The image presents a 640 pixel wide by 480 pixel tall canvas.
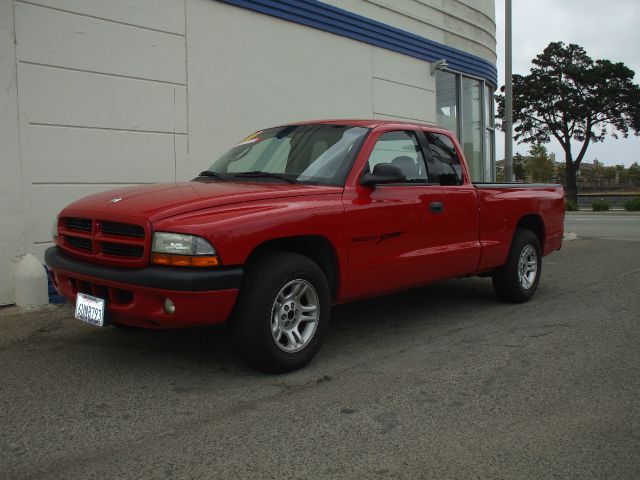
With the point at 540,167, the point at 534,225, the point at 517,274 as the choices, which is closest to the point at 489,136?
the point at 534,225

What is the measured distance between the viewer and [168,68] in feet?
24.4

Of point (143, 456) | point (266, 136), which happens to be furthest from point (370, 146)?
point (143, 456)

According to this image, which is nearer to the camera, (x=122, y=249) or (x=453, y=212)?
(x=122, y=249)

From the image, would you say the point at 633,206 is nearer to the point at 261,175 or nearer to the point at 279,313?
the point at 261,175

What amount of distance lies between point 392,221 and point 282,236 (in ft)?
3.66

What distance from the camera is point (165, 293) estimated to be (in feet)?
11.7

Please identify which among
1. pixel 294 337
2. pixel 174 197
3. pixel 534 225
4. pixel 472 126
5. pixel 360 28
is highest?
pixel 360 28

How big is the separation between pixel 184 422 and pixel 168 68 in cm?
521

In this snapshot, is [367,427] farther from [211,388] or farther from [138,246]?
[138,246]

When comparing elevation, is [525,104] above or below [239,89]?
above

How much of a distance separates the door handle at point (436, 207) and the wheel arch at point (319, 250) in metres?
1.17

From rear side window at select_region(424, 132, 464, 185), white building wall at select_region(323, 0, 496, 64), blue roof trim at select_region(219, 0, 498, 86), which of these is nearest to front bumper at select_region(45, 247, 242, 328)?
rear side window at select_region(424, 132, 464, 185)

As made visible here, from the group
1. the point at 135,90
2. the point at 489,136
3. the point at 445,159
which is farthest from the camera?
the point at 489,136

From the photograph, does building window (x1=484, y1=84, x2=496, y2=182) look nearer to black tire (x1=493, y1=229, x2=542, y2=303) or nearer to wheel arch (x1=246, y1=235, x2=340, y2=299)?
black tire (x1=493, y1=229, x2=542, y2=303)
